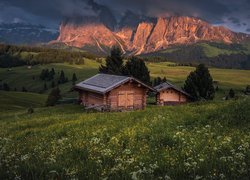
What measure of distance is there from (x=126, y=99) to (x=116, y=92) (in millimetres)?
2314

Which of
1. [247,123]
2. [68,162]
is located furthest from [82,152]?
[247,123]

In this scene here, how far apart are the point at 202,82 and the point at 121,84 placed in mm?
35552

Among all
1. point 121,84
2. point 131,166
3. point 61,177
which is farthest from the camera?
point 121,84

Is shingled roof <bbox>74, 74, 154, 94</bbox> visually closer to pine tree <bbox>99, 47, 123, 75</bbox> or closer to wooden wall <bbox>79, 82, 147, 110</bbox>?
wooden wall <bbox>79, 82, 147, 110</bbox>

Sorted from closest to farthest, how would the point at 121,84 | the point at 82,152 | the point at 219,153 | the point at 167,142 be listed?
the point at 219,153 → the point at 82,152 → the point at 167,142 → the point at 121,84

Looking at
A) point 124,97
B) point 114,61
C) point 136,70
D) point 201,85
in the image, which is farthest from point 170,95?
point 114,61

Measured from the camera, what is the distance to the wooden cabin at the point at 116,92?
54438 mm

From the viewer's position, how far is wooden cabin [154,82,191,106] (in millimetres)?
78194

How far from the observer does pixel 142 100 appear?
58.6 metres

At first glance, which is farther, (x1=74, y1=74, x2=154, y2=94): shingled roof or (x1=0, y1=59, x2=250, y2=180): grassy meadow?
(x1=74, y1=74, x2=154, y2=94): shingled roof

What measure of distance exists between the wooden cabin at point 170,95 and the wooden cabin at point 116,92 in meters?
19.5

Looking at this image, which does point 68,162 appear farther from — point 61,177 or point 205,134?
point 205,134

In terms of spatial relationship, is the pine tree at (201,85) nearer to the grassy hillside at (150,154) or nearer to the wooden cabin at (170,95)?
the wooden cabin at (170,95)

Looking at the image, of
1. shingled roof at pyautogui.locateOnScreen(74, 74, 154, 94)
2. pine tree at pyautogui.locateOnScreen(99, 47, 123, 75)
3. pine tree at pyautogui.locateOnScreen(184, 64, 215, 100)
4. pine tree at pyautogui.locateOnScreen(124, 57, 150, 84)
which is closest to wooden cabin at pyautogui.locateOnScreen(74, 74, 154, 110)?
shingled roof at pyautogui.locateOnScreen(74, 74, 154, 94)
